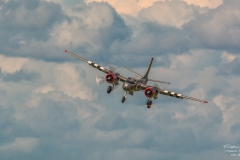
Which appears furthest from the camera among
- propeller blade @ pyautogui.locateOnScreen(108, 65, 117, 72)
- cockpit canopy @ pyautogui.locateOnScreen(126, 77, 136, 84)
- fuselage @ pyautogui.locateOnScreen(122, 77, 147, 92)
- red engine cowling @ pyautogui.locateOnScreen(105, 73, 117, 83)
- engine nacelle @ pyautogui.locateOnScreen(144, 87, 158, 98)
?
propeller blade @ pyautogui.locateOnScreen(108, 65, 117, 72)

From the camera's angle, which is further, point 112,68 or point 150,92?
point 112,68

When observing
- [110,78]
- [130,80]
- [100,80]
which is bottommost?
[130,80]

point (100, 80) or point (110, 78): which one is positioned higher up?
point (110, 78)

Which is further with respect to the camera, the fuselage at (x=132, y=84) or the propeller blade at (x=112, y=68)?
the propeller blade at (x=112, y=68)

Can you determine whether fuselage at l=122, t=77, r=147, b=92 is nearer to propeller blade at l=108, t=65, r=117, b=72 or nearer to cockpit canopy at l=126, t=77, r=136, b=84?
cockpit canopy at l=126, t=77, r=136, b=84

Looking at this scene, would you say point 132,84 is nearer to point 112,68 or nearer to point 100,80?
point 100,80

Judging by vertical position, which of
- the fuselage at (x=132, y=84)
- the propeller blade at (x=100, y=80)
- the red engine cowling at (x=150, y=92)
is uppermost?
the propeller blade at (x=100, y=80)

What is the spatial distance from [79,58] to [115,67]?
11.6 metres

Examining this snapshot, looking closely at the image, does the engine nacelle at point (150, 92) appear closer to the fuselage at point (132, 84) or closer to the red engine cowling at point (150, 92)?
the red engine cowling at point (150, 92)

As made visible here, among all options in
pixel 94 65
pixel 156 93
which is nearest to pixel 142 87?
pixel 156 93

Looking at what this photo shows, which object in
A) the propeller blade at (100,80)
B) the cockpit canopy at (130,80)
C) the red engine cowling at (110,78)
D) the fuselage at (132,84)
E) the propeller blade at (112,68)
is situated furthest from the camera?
the propeller blade at (112,68)

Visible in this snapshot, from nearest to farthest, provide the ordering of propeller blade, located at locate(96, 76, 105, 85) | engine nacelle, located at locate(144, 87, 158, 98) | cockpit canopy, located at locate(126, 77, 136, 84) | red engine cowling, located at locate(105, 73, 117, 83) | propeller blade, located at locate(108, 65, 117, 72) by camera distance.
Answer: cockpit canopy, located at locate(126, 77, 136, 84), engine nacelle, located at locate(144, 87, 158, 98), propeller blade, located at locate(96, 76, 105, 85), red engine cowling, located at locate(105, 73, 117, 83), propeller blade, located at locate(108, 65, 117, 72)

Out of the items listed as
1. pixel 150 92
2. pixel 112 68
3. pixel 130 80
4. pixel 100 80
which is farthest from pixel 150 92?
pixel 100 80

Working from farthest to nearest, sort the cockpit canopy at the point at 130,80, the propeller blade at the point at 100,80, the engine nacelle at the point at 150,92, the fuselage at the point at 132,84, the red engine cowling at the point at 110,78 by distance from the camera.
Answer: the red engine cowling at the point at 110,78
the propeller blade at the point at 100,80
the engine nacelle at the point at 150,92
the cockpit canopy at the point at 130,80
the fuselage at the point at 132,84
